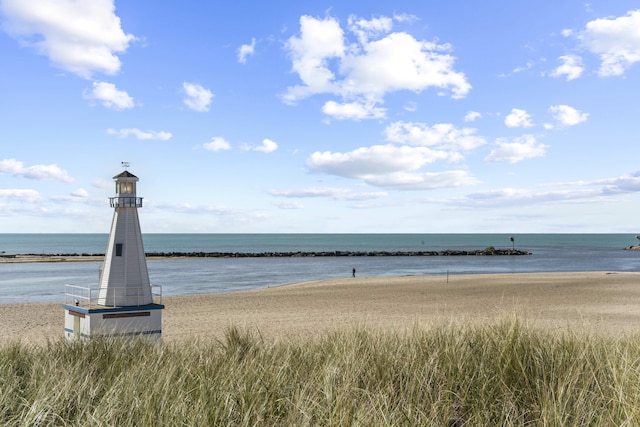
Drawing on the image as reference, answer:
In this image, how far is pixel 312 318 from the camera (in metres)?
23.4

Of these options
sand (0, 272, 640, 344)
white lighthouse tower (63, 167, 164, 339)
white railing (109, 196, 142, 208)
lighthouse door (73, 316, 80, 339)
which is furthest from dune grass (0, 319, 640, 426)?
sand (0, 272, 640, 344)

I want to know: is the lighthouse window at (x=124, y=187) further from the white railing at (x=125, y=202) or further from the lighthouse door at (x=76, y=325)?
the lighthouse door at (x=76, y=325)

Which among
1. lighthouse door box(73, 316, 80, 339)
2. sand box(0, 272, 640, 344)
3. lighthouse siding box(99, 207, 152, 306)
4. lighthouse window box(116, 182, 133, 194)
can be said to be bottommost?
sand box(0, 272, 640, 344)

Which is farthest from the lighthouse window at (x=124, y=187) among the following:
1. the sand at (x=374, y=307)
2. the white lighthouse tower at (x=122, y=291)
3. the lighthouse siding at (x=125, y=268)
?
the sand at (x=374, y=307)

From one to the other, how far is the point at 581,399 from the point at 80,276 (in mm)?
55445

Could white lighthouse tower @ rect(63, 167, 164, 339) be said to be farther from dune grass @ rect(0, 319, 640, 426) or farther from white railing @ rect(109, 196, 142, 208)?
dune grass @ rect(0, 319, 640, 426)

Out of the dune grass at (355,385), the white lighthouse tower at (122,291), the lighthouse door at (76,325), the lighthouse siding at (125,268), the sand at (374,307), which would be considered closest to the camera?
the dune grass at (355,385)

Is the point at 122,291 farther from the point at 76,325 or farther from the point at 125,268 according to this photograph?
the point at 76,325

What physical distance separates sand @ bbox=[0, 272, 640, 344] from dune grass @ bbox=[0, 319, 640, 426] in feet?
30.7

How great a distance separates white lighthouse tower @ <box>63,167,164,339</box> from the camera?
11758mm

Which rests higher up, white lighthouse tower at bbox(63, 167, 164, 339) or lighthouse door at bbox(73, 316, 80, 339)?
white lighthouse tower at bbox(63, 167, 164, 339)

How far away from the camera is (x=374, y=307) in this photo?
90.3ft

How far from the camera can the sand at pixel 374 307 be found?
20422 millimetres

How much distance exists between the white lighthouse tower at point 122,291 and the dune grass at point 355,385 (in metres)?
4.57
